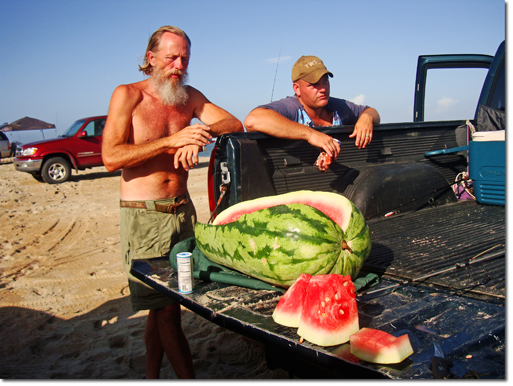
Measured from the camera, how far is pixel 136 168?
3.29 meters

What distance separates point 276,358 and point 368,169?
184 cm

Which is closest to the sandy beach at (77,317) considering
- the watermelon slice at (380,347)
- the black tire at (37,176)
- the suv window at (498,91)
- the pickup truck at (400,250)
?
the pickup truck at (400,250)

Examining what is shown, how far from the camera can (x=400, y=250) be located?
9.07 ft

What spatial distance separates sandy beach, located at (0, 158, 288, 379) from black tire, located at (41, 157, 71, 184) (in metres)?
5.51

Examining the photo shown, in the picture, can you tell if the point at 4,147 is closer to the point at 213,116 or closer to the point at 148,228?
the point at 213,116

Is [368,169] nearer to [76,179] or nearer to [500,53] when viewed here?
[500,53]

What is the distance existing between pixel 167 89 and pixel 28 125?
125 ft

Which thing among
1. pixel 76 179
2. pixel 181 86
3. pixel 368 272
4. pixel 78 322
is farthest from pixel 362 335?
pixel 76 179

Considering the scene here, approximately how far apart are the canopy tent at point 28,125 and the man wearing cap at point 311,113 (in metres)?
37.5

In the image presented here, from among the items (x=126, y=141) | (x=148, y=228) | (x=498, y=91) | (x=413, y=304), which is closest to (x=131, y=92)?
(x=126, y=141)

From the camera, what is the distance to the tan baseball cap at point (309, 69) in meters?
3.98

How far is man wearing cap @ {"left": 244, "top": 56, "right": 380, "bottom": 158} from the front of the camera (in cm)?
325

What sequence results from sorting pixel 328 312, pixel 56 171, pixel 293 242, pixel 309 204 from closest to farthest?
pixel 328 312, pixel 293 242, pixel 309 204, pixel 56 171

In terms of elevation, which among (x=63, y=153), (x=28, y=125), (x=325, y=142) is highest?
(x=28, y=125)
